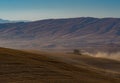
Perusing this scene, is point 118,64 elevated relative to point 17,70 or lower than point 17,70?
lower

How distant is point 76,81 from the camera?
92.3ft

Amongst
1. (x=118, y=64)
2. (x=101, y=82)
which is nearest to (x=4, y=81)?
(x=101, y=82)

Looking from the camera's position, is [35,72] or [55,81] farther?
[35,72]

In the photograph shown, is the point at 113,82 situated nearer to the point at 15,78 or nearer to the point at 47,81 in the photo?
the point at 47,81

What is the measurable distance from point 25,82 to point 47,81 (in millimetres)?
2149

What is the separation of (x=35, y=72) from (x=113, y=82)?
7.45 m

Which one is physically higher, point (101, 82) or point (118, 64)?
point (101, 82)

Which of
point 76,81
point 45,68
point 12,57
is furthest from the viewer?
point 12,57

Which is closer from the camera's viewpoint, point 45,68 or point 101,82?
point 101,82

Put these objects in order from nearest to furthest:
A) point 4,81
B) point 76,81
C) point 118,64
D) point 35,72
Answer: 1. point 4,81
2. point 76,81
3. point 35,72
4. point 118,64

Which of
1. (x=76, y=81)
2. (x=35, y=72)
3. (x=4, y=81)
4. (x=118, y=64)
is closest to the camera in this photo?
(x=4, y=81)

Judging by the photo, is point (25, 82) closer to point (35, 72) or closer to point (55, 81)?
point (55, 81)

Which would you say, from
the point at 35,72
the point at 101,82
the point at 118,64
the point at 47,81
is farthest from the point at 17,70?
the point at 118,64

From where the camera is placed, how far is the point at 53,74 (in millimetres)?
30188
